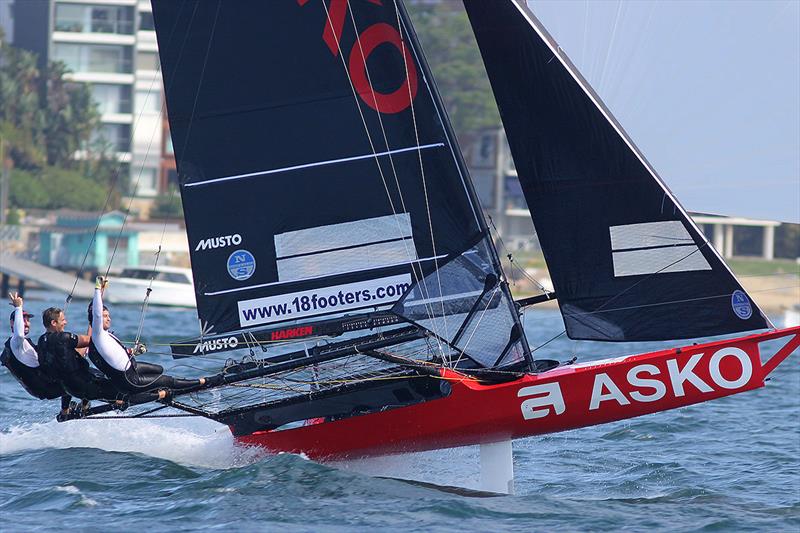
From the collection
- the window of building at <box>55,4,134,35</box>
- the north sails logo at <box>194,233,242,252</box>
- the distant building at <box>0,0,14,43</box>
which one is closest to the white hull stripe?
the north sails logo at <box>194,233,242,252</box>

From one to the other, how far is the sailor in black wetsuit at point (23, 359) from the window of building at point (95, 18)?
4200cm

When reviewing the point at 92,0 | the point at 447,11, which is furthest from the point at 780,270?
the point at 92,0

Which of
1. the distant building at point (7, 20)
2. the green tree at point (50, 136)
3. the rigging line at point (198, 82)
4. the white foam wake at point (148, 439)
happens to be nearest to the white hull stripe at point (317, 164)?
the rigging line at point (198, 82)

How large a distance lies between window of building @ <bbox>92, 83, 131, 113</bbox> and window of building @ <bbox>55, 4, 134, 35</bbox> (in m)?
2.03

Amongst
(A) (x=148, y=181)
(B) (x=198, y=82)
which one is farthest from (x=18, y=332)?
(A) (x=148, y=181)

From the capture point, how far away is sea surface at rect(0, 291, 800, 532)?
7.08m

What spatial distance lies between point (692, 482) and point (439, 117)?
2.87 meters

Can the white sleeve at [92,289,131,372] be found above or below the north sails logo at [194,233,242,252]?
below

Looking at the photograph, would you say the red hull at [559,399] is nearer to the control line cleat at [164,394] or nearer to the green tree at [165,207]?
the control line cleat at [164,394]

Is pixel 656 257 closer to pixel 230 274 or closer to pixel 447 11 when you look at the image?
pixel 230 274

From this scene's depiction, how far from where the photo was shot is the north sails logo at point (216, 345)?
818 centimetres

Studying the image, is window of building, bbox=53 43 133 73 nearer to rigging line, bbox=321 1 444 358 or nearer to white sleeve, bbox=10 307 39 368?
rigging line, bbox=321 1 444 358

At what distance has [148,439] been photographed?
9070mm

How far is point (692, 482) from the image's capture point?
8391mm
